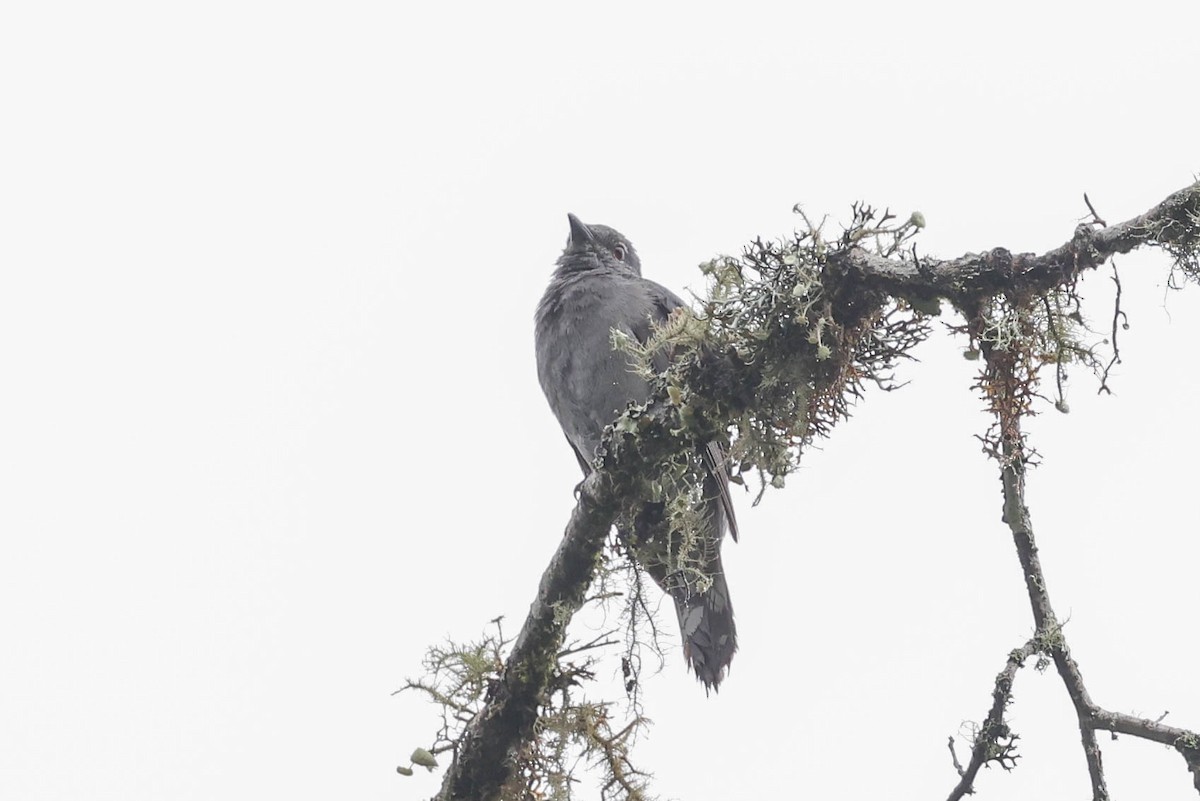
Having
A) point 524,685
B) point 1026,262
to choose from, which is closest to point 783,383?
point 1026,262

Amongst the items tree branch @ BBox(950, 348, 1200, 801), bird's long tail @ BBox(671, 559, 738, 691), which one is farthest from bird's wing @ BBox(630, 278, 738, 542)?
tree branch @ BBox(950, 348, 1200, 801)

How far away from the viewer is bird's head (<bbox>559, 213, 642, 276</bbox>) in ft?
25.0

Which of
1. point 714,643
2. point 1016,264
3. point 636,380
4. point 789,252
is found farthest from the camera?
point 636,380

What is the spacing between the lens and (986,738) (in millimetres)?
3406

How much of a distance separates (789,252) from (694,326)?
1.34 feet

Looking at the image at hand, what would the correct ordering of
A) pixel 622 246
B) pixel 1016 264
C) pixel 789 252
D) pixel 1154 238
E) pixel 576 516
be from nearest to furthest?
pixel 1154 238, pixel 1016 264, pixel 789 252, pixel 576 516, pixel 622 246

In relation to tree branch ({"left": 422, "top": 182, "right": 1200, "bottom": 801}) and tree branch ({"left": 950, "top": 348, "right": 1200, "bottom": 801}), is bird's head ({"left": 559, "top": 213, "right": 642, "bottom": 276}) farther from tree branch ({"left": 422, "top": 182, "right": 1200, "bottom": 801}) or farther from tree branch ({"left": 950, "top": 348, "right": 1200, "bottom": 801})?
tree branch ({"left": 950, "top": 348, "right": 1200, "bottom": 801})

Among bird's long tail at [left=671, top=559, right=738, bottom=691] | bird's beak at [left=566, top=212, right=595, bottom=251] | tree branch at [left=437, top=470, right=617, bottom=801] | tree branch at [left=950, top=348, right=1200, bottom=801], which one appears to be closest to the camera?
tree branch at [left=950, top=348, right=1200, bottom=801]

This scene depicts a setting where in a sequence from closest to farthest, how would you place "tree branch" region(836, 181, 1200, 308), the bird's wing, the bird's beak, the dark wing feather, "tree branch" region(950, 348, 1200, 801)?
"tree branch" region(836, 181, 1200, 308)
"tree branch" region(950, 348, 1200, 801)
the bird's wing
the dark wing feather
the bird's beak

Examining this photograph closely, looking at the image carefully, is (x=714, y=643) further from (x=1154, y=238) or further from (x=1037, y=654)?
(x=1154, y=238)

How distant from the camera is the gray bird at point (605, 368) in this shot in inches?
230

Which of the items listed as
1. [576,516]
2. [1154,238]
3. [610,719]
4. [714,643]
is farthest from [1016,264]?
[714,643]

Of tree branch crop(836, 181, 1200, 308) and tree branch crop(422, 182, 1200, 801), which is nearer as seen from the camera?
tree branch crop(836, 181, 1200, 308)

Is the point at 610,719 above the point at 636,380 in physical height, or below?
below
